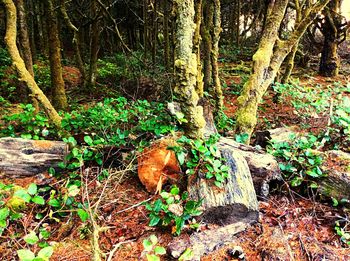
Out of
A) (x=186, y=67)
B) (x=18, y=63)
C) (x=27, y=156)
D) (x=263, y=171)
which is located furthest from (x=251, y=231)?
(x=18, y=63)

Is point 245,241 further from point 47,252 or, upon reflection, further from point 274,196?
point 47,252

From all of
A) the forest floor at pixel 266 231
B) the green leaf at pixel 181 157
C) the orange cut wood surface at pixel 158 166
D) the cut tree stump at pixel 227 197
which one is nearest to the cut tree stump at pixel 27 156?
the forest floor at pixel 266 231

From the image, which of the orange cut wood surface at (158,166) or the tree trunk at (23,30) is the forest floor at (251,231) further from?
the tree trunk at (23,30)

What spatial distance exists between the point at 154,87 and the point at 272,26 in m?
4.78

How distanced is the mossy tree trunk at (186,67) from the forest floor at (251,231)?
1.03 metres

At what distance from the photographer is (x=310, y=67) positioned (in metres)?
12.7

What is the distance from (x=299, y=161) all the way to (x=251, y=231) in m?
1.21

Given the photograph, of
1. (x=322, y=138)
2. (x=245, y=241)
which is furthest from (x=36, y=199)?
(x=322, y=138)

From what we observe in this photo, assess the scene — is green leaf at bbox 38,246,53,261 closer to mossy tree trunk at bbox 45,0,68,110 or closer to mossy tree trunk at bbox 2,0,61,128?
mossy tree trunk at bbox 2,0,61,128

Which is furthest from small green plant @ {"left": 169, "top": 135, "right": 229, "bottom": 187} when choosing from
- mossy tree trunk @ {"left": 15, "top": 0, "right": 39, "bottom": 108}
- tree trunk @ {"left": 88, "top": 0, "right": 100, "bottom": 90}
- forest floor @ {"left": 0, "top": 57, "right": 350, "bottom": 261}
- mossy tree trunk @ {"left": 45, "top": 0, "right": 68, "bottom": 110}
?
tree trunk @ {"left": 88, "top": 0, "right": 100, "bottom": 90}

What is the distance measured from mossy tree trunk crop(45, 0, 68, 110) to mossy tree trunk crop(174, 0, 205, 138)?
14.0 ft

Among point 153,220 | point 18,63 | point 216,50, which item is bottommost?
point 153,220

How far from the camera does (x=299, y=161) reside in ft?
12.2

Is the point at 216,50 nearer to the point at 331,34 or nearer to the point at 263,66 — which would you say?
the point at 263,66
